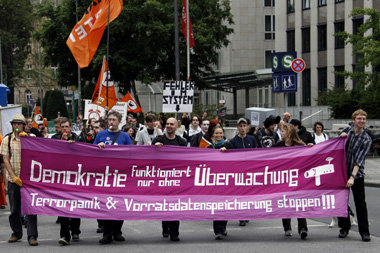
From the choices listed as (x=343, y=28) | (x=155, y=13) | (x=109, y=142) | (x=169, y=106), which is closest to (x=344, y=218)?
(x=109, y=142)

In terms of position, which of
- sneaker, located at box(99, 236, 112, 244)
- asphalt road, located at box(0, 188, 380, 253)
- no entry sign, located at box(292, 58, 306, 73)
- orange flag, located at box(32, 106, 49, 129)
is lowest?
asphalt road, located at box(0, 188, 380, 253)

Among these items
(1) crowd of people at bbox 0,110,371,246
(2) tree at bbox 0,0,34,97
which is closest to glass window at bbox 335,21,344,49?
(2) tree at bbox 0,0,34,97

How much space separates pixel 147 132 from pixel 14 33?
5880 centimetres

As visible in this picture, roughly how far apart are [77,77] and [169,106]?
2773 centimetres

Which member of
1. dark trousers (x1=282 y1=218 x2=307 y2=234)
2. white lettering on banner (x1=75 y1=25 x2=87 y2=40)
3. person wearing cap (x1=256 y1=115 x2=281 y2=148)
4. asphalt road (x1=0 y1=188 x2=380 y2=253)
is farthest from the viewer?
white lettering on banner (x1=75 y1=25 x2=87 y2=40)

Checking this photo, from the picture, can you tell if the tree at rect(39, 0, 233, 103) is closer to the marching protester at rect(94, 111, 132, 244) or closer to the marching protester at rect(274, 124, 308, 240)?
the marching protester at rect(94, 111, 132, 244)

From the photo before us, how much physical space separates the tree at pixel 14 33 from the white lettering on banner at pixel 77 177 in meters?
58.3

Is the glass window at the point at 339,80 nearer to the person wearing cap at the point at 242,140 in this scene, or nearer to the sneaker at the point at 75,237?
→ the person wearing cap at the point at 242,140

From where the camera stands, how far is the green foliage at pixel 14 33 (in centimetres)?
6662

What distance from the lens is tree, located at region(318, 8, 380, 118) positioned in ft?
94.0

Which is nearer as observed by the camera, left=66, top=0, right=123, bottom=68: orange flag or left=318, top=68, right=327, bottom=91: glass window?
left=66, top=0, right=123, bottom=68: orange flag

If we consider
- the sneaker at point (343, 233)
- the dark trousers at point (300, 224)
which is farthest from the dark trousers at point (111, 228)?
the sneaker at point (343, 233)

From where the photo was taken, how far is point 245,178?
9852 mm

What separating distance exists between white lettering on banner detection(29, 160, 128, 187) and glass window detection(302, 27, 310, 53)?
4585cm
